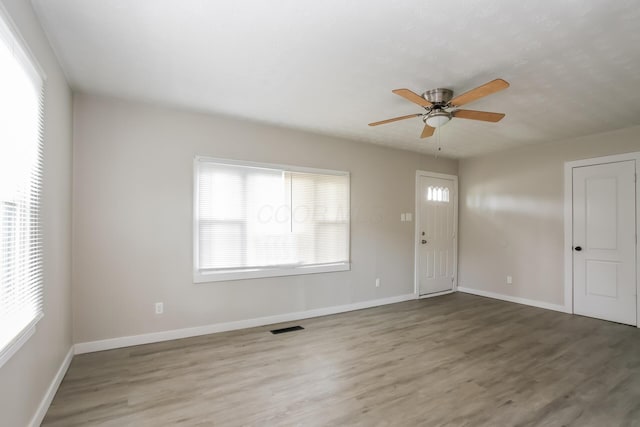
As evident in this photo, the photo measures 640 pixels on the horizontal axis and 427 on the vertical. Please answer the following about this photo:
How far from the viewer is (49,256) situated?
7.64 feet

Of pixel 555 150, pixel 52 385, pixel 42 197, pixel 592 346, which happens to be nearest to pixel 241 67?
pixel 42 197

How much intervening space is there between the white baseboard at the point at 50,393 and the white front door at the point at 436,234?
15.6 feet

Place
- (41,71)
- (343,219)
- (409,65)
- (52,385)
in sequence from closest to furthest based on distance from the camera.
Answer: (41,71) < (52,385) < (409,65) < (343,219)

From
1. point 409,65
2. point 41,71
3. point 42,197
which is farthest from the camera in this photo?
point 409,65

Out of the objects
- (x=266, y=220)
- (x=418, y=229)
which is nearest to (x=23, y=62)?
(x=266, y=220)

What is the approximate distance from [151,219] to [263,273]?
1422 mm

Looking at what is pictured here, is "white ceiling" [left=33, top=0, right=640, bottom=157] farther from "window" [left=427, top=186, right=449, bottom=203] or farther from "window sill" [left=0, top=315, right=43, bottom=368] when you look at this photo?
"window" [left=427, top=186, right=449, bottom=203]

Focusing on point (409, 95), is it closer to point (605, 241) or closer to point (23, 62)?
point (23, 62)

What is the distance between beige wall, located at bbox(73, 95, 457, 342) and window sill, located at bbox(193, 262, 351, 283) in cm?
8

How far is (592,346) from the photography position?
341 cm

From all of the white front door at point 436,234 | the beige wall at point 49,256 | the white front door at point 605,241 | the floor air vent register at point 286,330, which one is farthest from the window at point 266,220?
the white front door at point 605,241

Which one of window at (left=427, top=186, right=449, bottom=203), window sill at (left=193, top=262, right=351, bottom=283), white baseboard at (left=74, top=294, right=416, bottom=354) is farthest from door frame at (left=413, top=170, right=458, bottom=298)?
window sill at (left=193, top=262, right=351, bottom=283)

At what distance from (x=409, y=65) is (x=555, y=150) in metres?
3.68

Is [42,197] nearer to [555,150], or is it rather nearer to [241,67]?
[241,67]
